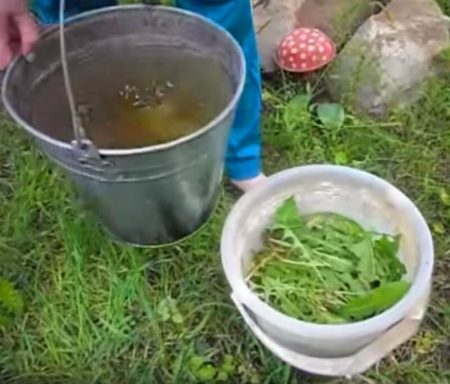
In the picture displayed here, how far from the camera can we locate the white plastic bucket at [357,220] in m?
1.70

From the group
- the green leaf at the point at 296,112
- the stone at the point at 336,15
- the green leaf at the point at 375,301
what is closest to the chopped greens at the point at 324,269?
the green leaf at the point at 375,301

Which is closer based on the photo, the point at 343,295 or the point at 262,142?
the point at 343,295

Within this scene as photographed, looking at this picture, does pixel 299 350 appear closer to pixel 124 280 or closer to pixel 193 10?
pixel 124 280

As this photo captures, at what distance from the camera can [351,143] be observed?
221cm

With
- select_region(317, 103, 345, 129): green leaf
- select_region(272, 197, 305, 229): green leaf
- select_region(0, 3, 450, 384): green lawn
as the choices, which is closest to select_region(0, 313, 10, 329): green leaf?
select_region(0, 3, 450, 384): green lawn

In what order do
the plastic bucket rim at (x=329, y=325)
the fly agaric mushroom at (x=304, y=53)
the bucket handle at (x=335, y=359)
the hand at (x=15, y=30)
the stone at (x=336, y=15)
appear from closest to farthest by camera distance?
the hand at (x=15, y=30) < the plastic bucket rim at (x=329, y=325) < the bucket handle at (x=335, y=359) < the fly agaric mushroom at (x=304, y=53) < the stone at (x=336, y=15)

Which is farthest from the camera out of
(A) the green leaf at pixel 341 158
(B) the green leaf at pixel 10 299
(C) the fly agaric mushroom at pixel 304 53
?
(C) the fly agaric mushroom at pixel 304 53

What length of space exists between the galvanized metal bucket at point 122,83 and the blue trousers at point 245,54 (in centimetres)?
16

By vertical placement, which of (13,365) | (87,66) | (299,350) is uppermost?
(87,66)

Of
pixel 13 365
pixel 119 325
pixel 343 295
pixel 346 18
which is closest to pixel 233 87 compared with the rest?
pixel 343 295

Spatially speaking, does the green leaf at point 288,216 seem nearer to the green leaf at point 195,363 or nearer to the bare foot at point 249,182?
the bare foot at point 249,182

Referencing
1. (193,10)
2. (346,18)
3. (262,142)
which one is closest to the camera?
(193,10)

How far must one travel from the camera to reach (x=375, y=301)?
1729 millimetres

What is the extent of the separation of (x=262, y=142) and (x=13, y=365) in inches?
28.9
